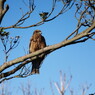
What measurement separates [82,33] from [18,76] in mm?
1664

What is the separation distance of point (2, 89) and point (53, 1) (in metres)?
7.50

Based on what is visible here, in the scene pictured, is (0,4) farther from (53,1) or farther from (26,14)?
(53,1)

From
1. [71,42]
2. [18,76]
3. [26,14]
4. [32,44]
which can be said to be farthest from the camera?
[32,44]

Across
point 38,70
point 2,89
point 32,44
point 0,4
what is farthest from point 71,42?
point 2,89

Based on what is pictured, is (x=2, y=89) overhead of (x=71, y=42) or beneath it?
overhead

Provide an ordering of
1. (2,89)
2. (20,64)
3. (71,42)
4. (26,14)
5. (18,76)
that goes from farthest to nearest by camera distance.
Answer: (2,89) < (18,76) < (26,14) < (20,64) < (71,42)

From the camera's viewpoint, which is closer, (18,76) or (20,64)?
(20,64)

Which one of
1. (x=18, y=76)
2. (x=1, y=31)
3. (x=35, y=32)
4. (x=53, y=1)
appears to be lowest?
(x=18, y=76)

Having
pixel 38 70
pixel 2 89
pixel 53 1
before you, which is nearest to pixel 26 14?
pixel 53 1

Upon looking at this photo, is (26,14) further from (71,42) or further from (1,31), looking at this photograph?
(71,42)

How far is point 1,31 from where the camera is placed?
16.4 feet

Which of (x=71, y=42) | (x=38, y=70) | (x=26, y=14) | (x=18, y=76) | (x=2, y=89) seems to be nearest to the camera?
(x=71, y=42)

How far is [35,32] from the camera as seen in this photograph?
827 cm

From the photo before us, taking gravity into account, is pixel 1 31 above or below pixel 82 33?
above
